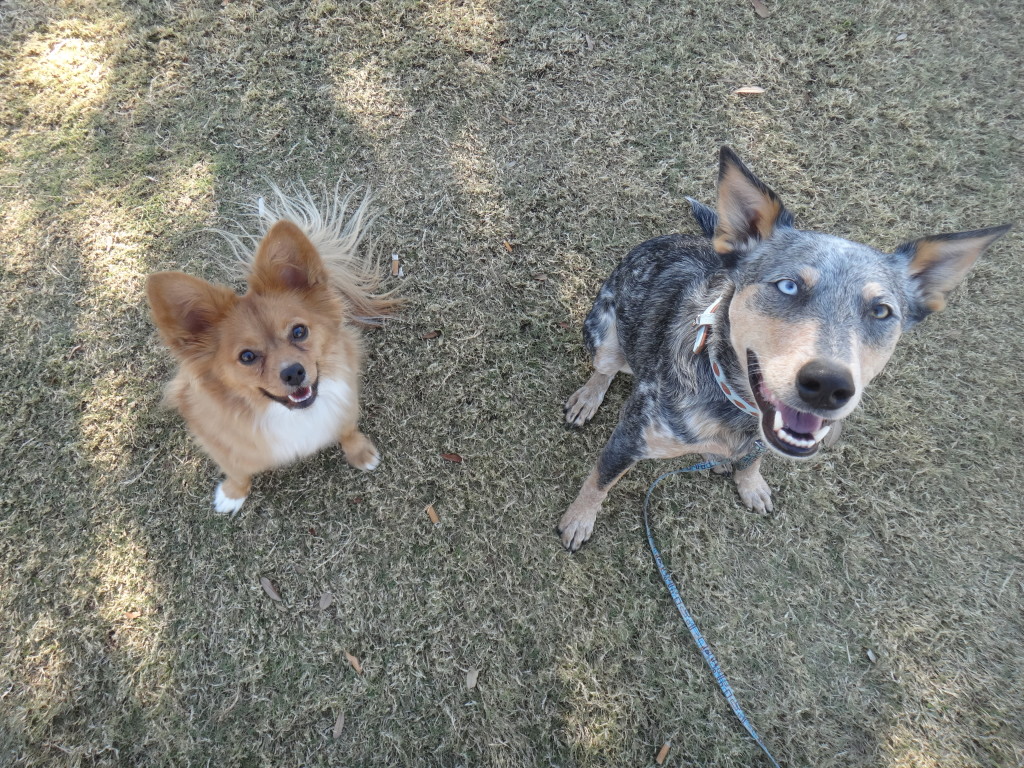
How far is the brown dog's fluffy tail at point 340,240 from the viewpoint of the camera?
135 inches

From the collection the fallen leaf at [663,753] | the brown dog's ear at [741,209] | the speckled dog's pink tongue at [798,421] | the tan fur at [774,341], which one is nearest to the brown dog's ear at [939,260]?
the brown dog's ear at [741,209]

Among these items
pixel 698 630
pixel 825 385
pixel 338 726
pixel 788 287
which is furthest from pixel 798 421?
pixel 338 726

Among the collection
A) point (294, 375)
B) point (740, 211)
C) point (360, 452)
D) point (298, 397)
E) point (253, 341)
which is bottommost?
point (360, 452)

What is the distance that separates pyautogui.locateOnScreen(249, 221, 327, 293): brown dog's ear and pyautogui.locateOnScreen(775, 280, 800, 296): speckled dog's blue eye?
1.93m

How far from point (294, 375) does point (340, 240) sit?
1.52m

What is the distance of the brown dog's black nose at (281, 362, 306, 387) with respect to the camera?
234cm

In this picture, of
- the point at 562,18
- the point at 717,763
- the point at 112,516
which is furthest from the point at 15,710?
the point at 562,18

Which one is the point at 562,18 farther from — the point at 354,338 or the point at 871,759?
the point at 871,759

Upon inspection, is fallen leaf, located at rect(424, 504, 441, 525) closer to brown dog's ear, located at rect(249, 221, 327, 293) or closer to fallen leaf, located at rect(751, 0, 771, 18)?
brown dog's ear, located at rect(249, 221, 327, 293)

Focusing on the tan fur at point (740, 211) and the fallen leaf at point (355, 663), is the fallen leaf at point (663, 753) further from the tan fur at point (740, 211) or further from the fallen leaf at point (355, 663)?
the tan fur at point (740, 211)

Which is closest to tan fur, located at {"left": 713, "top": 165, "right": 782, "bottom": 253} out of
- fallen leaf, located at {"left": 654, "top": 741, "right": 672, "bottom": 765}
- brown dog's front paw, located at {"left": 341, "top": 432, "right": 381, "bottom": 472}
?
brown dog's front paw, located at {"left": 341, "top": 432, "right": 381, "bottom": 472}

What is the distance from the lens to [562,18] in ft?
14.5

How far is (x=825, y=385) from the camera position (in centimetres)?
172

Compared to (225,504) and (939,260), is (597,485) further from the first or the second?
(225,504)
